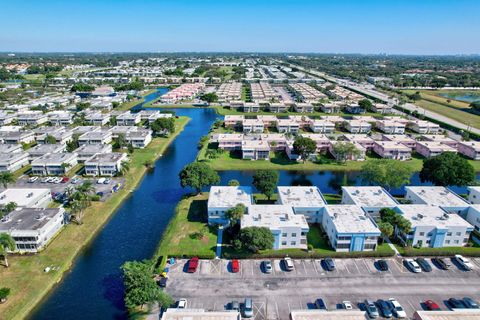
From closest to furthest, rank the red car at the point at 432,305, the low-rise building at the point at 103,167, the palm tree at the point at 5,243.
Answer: the red car at the point at 432,305 < the palm tree at the point at 5,243 < the low-rise building at the point at 103,167

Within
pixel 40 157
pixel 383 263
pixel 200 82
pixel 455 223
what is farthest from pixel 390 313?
pixel 200 82

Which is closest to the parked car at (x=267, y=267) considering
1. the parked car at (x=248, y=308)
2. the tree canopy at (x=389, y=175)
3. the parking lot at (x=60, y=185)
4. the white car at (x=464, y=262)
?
Answer: the parked car at (x=248, y=308)

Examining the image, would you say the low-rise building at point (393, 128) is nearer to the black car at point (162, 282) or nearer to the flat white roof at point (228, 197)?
the flat white roof at point (228, 197)

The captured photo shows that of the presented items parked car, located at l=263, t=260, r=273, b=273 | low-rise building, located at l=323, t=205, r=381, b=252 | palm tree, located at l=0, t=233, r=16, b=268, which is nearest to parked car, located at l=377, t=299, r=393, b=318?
low-rise building, located at l=323, t=205, r=381, b=252

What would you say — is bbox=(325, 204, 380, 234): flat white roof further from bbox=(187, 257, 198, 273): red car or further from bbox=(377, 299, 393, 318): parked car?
bbox=(187, 257, 198, 273): red car

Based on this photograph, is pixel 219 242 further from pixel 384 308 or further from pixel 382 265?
pixel 384 308

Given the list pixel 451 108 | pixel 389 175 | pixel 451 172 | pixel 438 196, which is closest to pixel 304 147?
pixel 389 175

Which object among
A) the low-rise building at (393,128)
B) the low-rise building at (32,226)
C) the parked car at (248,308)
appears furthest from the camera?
the low-rise building at (393,128)

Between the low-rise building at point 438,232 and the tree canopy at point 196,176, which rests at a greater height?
the tree canopy at point 196,176
